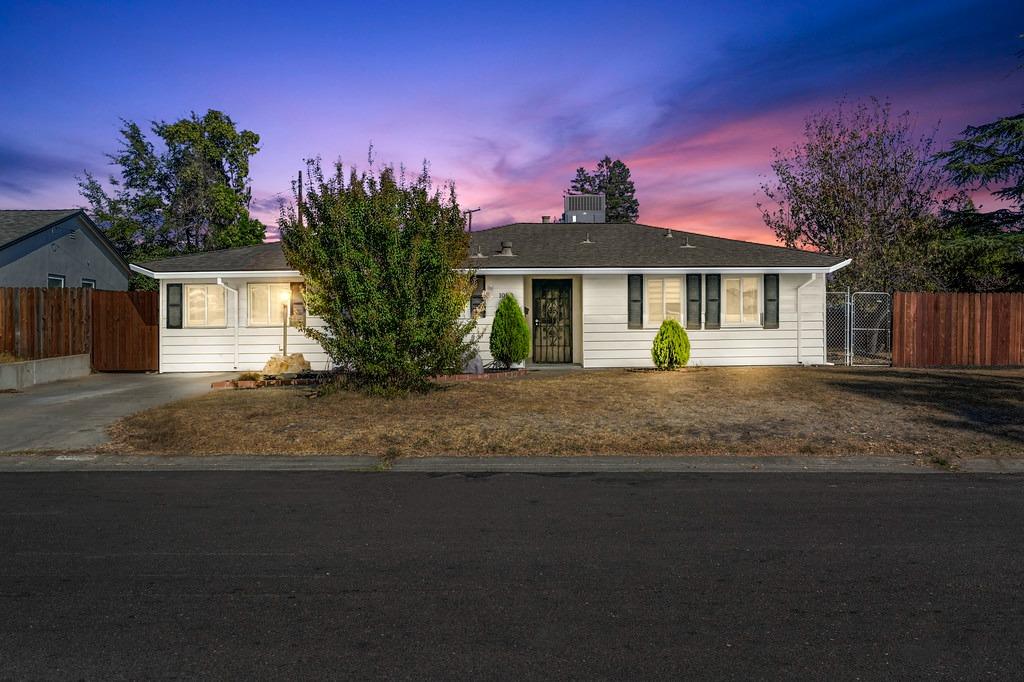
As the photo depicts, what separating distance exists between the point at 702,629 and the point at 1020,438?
744 centimetres

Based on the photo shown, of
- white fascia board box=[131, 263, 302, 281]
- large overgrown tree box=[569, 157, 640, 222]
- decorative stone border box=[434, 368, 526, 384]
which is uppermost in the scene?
large overgrown tree box=[569, 157, 640, 222]

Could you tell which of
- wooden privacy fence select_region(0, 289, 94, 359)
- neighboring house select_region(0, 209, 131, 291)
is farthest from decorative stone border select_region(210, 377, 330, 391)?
neighboring house select_region(0, 209, 131, 291)

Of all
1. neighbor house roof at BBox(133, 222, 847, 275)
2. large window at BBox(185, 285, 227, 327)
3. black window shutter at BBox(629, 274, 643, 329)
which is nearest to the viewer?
neighbor house roof at BBox(133, 222, 847, 275)

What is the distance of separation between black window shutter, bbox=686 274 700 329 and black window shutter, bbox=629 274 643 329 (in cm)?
121

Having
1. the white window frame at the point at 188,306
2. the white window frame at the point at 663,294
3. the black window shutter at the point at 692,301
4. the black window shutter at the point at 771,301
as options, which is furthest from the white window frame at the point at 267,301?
the black window shutter at the point at 771,301

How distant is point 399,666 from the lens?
10.5 feet

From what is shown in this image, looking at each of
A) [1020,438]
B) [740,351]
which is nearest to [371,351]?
[1020,438]

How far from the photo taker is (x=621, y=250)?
63.4 feet

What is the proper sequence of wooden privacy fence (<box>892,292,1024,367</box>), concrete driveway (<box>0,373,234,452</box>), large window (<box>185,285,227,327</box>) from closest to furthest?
concrete driveway (<box>0,373,234,452</box>), wooden privacy fence (<box>892,292,1024,367</box>), large window (<box>185,285,227,327</box>)

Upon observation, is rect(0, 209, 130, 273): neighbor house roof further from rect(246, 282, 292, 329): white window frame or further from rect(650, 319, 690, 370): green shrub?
rect(650, 319, 690, 370): green shrub

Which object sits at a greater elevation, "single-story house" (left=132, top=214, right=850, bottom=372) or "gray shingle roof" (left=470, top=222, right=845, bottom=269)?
"gray shingle roof" (left=470, top=222, right=845, bottom=269)

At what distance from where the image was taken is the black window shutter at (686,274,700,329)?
18141 millimetres

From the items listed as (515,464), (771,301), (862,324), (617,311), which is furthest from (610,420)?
(862,324)

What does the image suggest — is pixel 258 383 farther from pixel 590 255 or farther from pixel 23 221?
pixel 23 221
